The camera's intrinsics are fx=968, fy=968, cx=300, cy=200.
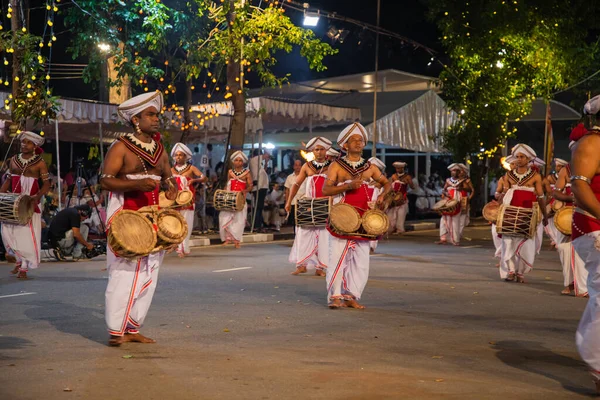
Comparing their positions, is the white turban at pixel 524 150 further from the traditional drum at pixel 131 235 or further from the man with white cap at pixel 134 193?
the traditional drum at pixel 131 235

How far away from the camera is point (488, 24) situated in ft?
112

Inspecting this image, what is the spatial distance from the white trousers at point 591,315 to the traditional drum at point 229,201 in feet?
46.6

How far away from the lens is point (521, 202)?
15.5m

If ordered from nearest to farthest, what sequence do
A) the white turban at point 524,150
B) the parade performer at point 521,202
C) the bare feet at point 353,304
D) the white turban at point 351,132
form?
the bare feet at point 353,304, the white turban at point 351,132, the white turban at point 524,150, the parade performer at point 521,202

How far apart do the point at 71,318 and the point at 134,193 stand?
2.14 metres

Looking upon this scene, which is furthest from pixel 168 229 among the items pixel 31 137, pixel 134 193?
pixel 31 137

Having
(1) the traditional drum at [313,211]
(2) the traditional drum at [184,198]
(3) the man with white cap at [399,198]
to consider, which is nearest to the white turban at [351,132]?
(1) the traditional drum at [313,211]

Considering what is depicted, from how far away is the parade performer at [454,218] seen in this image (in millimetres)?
24797

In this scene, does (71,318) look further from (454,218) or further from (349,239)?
(454,218)

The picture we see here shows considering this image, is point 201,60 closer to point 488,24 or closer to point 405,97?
point 405,97

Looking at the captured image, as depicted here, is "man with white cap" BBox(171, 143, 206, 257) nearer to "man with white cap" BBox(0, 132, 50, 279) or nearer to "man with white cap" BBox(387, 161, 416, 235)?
"man with white cap" BBox(0, 132, 50, 279)

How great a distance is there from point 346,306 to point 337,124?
2018cm

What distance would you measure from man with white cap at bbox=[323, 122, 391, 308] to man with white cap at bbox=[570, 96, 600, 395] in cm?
433

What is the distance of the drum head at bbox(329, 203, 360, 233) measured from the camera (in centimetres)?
1150
